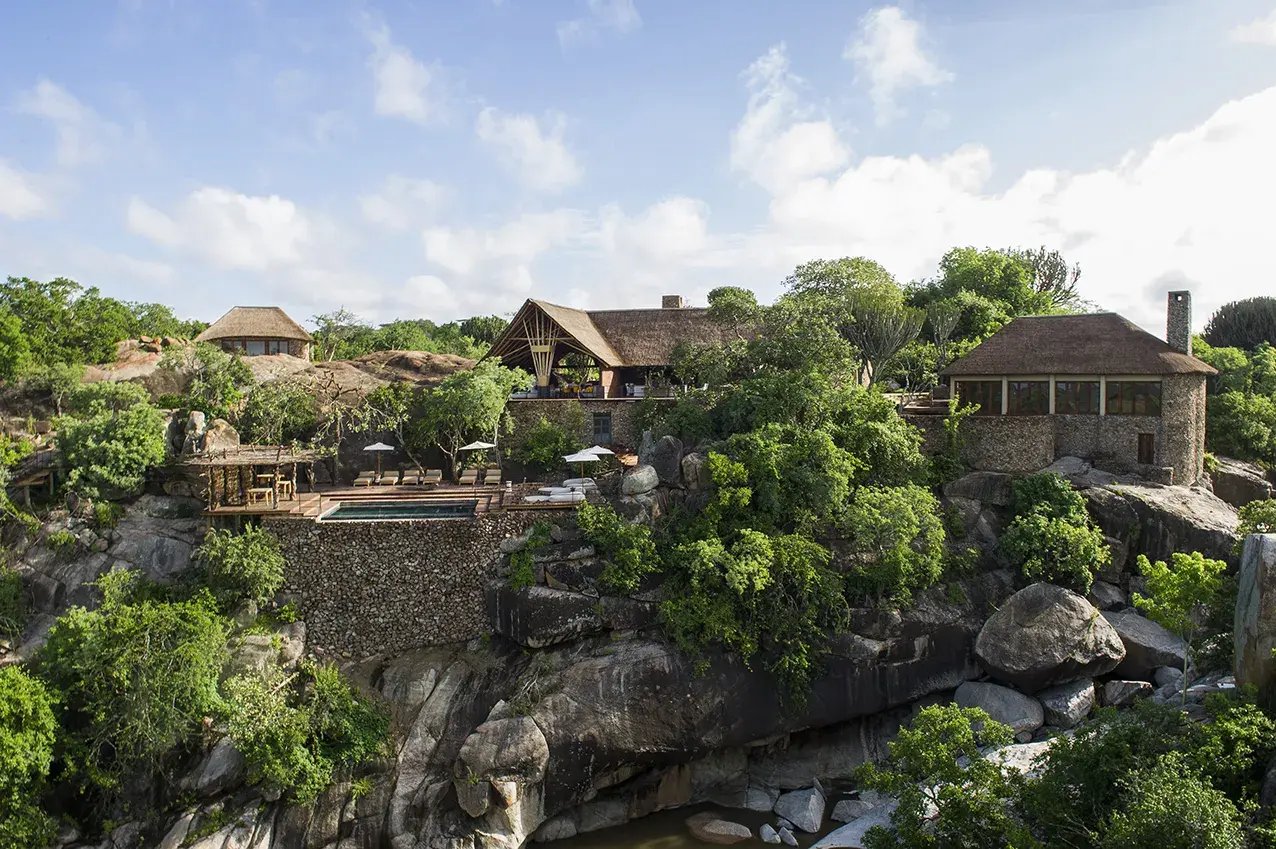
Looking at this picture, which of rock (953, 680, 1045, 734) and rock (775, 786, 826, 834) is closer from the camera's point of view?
rock (775, 786, 826, 834)

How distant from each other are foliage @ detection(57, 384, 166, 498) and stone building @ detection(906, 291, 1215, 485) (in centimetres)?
2826

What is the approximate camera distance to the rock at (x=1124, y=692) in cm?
2306

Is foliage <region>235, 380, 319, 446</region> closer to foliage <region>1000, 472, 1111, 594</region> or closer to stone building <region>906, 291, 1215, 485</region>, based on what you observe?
stone building <region>906, 291, 1215, 485</region>

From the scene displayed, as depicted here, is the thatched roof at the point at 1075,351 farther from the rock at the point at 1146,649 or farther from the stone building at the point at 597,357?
the stone building at the point at 597,357

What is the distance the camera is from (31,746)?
19.8 m

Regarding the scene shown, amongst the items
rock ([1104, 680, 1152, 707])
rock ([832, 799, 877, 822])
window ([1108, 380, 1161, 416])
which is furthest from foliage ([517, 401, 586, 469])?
window ([1108, 380, 1161, 416])

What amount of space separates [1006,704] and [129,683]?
2420 centimetres

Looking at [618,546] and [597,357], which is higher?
[597,357]

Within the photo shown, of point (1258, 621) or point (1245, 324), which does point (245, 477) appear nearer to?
point (1258, 621)

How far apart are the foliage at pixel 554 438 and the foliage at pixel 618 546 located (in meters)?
6.82

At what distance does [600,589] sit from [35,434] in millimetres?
24627

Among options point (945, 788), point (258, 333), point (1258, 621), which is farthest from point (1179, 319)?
point (258, 333)

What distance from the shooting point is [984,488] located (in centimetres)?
2847

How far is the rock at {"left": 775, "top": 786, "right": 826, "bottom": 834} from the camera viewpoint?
856 inches
